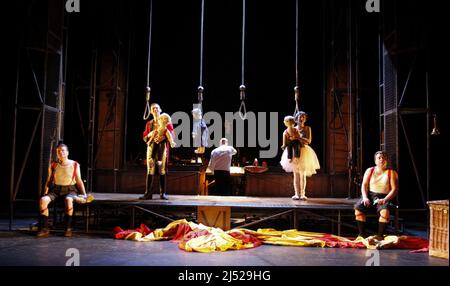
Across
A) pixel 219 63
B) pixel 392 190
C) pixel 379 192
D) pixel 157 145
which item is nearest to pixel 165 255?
pixel 157 145

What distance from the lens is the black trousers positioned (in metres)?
8.03

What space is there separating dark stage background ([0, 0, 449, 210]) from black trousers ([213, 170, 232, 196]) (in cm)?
282

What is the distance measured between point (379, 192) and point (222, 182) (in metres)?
3.31

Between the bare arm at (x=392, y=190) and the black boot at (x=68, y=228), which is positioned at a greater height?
the bare arm at (x=392, y=190)

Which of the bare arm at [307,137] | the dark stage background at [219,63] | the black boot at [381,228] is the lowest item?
the black boot at [381,228]

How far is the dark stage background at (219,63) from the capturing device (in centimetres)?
932

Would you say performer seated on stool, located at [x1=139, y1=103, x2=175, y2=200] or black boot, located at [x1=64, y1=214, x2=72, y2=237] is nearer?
black boot, located at [x1=64, y1=214, x2=72, y2=237]

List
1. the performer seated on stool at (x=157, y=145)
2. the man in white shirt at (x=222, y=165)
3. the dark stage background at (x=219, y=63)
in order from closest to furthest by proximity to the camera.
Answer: the performer seated on stool at (x=157, y=145), the man in white shirt at (x=222, y=165), the dark stage background at (x=219, y=63)

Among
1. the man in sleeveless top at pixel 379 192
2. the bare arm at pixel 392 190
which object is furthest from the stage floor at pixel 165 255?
the bare arm at pixel 392 190

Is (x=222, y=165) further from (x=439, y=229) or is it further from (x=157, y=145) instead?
(x=439, y=229)

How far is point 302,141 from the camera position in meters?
7.14

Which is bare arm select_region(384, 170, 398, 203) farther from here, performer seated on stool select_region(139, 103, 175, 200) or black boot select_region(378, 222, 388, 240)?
performer seated on stool select_region(139, 103, 175, 200)

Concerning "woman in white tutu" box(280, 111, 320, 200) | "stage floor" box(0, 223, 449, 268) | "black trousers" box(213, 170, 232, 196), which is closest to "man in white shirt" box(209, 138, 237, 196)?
"black trousers" box(213, 170, 232, 196)

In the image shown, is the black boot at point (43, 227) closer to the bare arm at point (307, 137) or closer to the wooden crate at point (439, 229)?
the bare arm at point (307, 137)
